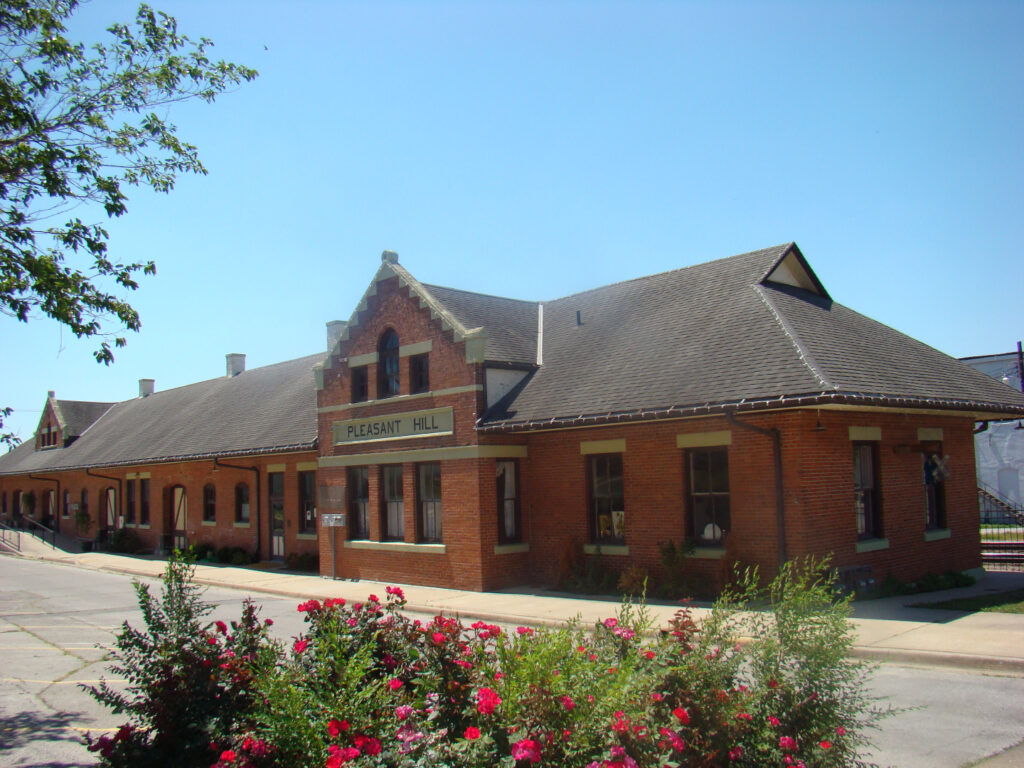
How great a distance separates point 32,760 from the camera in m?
7.12

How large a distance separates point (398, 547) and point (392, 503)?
3.84ft

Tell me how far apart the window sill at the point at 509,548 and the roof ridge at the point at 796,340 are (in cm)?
698

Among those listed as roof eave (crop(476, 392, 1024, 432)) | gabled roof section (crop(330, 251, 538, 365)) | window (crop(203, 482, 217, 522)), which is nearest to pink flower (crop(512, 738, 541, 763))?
roof eave (crop(476, 392, 1024, 432))

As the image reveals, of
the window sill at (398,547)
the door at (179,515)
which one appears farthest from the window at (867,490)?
the door at (179,515)

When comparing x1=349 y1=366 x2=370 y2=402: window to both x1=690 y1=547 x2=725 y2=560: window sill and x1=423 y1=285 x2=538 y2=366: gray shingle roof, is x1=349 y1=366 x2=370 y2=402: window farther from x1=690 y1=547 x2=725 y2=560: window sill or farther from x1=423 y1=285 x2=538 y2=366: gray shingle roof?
x1=690 y1=547 x2=725 y2=560: window sill

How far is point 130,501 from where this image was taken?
34812 millimetres

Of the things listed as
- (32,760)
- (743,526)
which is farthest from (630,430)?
(32,760)

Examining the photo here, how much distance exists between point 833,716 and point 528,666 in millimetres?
1699

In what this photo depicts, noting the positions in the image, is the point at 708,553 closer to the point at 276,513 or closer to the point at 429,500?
the point at 429,500

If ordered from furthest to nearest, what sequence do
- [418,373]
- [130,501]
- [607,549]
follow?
[130,501]
[418,373]
[607,549]

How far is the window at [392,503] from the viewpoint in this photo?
64.3 ft

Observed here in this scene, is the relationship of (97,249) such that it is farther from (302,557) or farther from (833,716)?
(302,557)

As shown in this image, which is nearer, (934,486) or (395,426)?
(934,486)

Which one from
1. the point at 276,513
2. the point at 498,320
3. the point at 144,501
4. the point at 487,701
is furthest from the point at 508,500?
the point at 144,501
